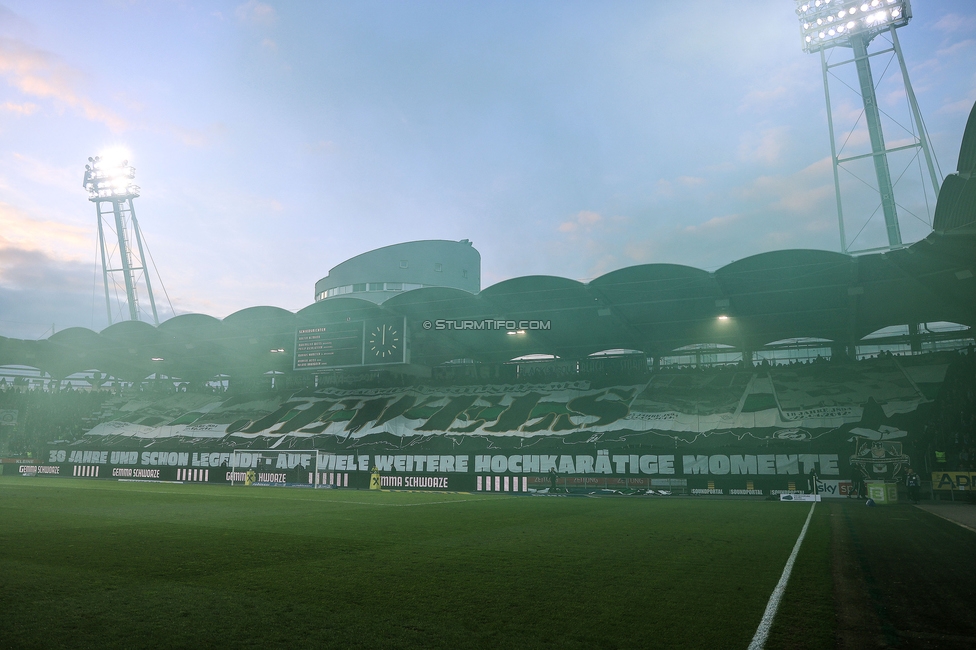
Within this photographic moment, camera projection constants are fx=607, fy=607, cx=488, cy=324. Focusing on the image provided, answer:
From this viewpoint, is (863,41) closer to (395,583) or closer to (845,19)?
(845,19)

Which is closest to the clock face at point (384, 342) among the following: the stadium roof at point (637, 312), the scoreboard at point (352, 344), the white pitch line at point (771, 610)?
the scoreboard at point (352, 344)

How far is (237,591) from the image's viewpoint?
795cm

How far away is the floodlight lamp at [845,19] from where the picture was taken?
39.6 meters

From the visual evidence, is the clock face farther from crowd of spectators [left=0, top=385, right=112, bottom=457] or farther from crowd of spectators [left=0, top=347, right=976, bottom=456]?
crowd of spectators [left=0, top=385, right=112, bottom=457]

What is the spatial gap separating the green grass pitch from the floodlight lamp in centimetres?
3908

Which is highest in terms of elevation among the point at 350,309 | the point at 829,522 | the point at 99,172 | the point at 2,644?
the point at 99,172

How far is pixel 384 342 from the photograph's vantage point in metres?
43.2

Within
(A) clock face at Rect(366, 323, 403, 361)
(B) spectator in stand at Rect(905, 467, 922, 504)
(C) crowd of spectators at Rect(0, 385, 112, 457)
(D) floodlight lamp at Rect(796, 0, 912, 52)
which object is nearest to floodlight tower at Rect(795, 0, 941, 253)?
(D) floodlight lamp at Rect(796, 0, 912, 52)

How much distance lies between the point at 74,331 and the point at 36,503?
4100 cm

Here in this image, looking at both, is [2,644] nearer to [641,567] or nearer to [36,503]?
[641,567]

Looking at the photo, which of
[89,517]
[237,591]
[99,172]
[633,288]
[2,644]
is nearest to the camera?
[2,644]

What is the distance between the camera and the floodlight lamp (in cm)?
3959

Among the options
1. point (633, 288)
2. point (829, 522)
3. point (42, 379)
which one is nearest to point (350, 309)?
point (633, 288)

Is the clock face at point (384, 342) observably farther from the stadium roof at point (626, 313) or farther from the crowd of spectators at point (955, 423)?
the crowd of spectators at point (955, 423)
